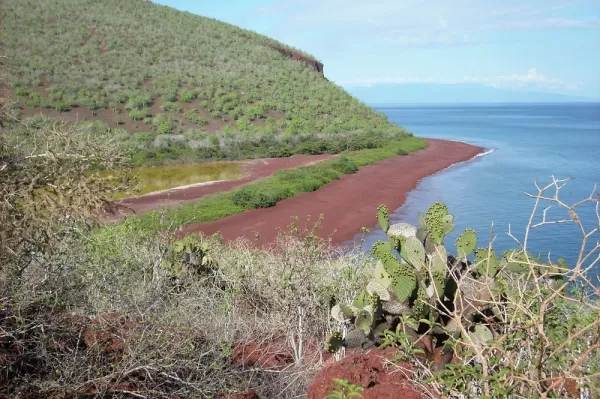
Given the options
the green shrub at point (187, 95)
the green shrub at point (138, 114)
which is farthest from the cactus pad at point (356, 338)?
the green shrub at point (187, 95)

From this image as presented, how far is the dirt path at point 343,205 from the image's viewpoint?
1875cm

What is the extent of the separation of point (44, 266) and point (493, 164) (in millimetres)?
34754

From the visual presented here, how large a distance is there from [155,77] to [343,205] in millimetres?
28717

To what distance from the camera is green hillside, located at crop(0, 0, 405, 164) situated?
39000mm

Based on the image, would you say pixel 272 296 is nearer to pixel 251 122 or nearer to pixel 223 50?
pixel 251 122

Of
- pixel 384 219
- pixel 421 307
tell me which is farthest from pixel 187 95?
pixel 421 307

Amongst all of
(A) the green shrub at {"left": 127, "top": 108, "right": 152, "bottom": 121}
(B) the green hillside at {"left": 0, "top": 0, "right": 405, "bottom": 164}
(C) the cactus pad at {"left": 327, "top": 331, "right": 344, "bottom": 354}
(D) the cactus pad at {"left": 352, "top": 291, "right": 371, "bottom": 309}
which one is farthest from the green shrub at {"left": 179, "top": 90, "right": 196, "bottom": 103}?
(C) the cactus pad at {"left": 327, "top": 331, "right": 344, "bottom": 354}

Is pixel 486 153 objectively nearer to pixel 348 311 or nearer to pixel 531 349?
pixel 348 311

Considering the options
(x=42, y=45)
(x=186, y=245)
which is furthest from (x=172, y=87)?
(x=186, y=245)

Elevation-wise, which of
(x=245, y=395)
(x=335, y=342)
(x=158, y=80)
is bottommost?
(x=245, y=395)

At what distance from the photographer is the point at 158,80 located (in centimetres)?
4600

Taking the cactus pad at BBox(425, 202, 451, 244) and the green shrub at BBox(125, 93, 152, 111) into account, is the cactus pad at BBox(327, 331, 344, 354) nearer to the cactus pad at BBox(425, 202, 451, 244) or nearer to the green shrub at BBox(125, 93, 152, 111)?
the cactus pad at BBox(425, 202, 451, 244)

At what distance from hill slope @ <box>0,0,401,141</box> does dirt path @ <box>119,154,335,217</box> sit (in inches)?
300

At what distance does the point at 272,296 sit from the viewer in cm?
838
